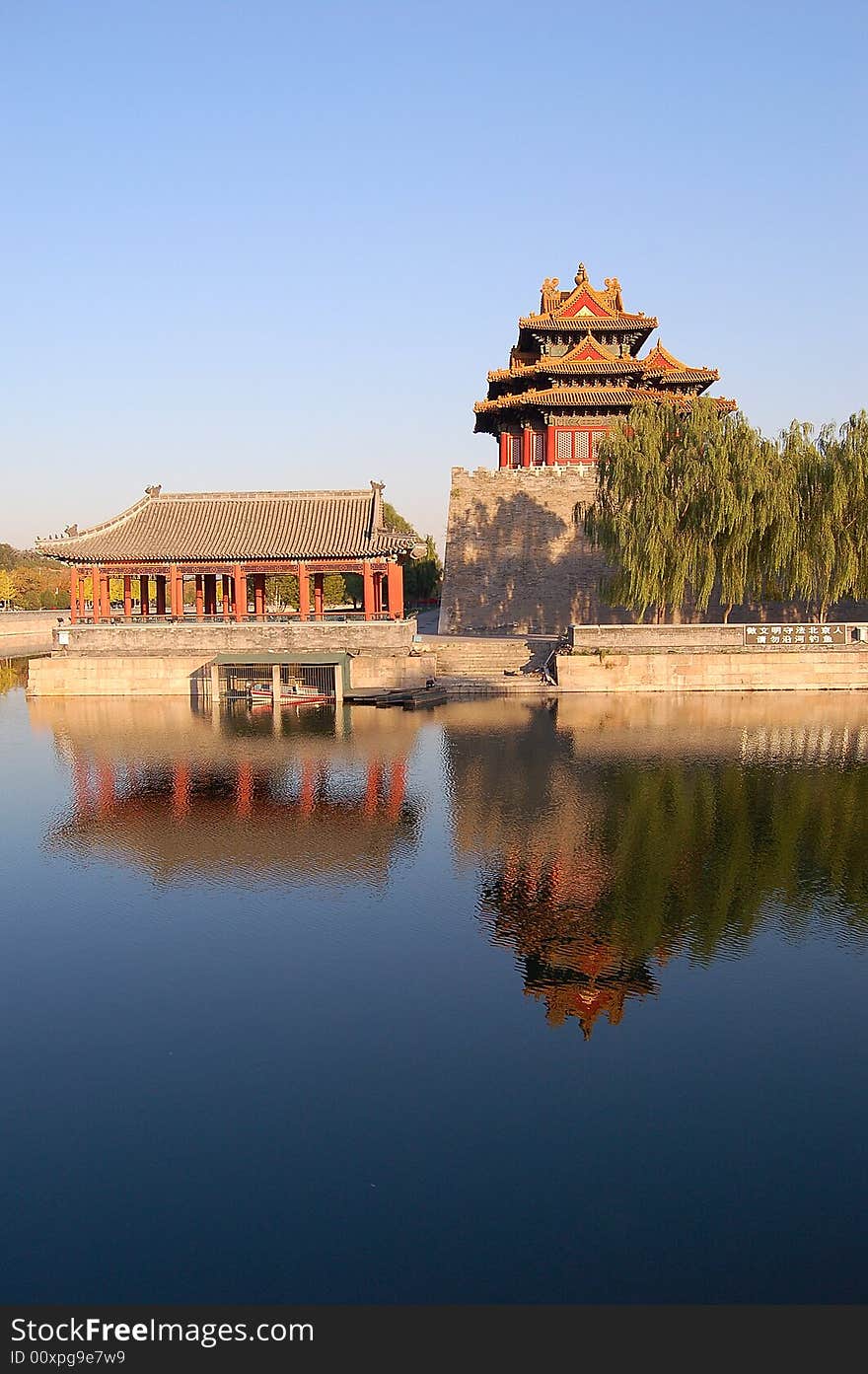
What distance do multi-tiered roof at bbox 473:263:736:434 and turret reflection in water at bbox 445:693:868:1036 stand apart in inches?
948

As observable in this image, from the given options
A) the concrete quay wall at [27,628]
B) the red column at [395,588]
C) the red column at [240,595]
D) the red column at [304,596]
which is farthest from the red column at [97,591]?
the concrete quay wall at [27,628]

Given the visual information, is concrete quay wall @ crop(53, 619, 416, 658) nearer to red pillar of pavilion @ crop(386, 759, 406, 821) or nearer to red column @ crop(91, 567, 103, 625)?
red column @ crop(91, 567, 103, 625)

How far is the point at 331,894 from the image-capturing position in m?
15.4

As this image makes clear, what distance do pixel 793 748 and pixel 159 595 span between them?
30373 millimetres

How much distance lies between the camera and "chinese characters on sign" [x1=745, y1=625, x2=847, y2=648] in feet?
121

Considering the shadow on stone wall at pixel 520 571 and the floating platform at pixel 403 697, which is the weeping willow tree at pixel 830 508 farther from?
the floating platform at pixel 403 697

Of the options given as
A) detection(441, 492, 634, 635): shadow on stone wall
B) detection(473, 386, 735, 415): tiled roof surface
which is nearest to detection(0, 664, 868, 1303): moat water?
detection(441, 492, 634, 635): shadow on stone wall

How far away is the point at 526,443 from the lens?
168 ft

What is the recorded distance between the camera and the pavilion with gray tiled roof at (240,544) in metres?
38.7

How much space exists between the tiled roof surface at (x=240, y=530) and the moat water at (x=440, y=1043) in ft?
60.2

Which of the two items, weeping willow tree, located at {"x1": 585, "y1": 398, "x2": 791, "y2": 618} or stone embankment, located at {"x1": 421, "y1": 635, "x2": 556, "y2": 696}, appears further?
stone embankment, located at {"x1": 421, "y1": 635, "x2": 556, "y2": 696}

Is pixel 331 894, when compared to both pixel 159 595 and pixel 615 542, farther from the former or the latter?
pixel 159 595

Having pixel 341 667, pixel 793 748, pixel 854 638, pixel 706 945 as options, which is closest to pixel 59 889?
pixel 706 945

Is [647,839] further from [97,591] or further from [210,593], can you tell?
[210,593]
